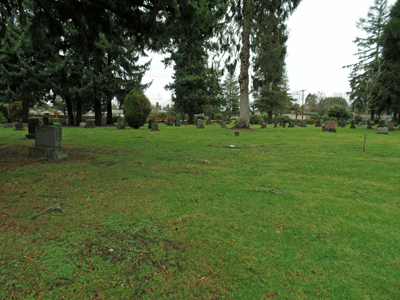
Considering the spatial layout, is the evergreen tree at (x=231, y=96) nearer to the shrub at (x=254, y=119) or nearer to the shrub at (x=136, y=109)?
the shrub at (x=254, y=119)

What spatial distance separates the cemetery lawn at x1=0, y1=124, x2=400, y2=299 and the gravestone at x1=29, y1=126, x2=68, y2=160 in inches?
58.9

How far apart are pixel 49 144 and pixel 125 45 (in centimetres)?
1945

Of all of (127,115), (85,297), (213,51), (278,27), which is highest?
(278,27)

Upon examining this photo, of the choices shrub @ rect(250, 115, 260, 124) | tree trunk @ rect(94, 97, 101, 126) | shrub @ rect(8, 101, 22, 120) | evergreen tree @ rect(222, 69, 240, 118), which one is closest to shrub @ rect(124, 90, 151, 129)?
tree trunk @ rect(94, 97, 101, 126)

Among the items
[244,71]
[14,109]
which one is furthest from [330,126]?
[14,109]

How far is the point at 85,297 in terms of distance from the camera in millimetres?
1800

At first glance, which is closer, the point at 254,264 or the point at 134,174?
the point at 254,264

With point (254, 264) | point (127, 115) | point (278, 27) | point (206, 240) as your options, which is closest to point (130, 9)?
point (206, 240)

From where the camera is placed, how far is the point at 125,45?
23.1m

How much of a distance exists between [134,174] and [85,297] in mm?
3735

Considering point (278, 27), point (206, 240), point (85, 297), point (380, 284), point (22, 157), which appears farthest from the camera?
point (278, 27)

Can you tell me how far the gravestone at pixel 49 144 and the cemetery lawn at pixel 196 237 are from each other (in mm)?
1496

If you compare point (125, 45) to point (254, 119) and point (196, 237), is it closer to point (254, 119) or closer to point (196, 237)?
point (196, 237)

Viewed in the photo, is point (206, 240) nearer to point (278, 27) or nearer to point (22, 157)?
point (22, 157)
